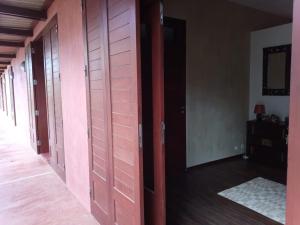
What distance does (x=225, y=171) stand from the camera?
12.8 ft

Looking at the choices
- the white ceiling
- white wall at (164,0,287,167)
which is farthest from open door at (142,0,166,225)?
the white ceiling

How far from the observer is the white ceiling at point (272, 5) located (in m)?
Result: 4.17

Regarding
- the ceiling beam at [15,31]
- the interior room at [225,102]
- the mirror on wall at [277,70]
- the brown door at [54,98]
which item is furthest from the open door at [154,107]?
the ceiling beam at [15,31]

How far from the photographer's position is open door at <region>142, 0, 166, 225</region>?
172 cm

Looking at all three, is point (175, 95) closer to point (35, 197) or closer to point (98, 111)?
point (98, 111)

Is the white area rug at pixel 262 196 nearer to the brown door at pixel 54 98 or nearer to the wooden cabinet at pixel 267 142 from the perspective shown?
the wooden cabinet at pixel 267 142

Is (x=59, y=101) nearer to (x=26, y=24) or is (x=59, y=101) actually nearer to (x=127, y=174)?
(x=26, y=24)

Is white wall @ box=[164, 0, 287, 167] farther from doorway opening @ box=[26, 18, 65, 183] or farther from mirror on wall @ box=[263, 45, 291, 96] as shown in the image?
doorway opening @ box=[26, 18, 65, 183]

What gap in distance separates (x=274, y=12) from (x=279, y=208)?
12.5ft

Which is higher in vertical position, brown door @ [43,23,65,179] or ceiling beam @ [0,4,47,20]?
ceiling beam @ [0,4,47,20]

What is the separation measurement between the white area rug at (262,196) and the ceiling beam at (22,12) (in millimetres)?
3566

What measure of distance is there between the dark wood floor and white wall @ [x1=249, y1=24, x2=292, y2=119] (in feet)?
3.46

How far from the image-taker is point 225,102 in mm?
4371

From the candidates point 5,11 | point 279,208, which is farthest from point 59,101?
point 279,208
